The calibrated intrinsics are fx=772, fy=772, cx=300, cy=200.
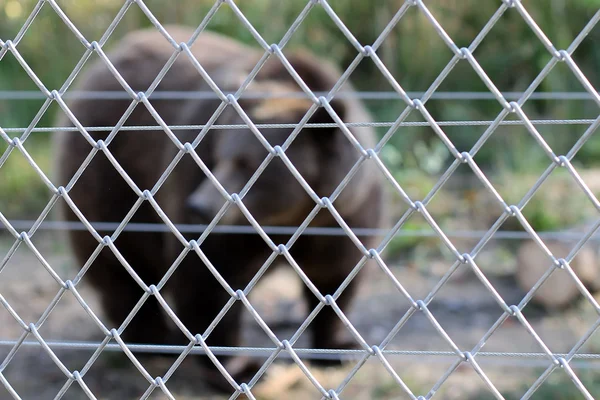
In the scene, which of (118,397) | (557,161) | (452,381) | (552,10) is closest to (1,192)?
(118,397)

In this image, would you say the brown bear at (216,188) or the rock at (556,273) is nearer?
the brown bear at (216,188)

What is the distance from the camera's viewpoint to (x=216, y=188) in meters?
3.17

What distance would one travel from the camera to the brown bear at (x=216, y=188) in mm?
3375

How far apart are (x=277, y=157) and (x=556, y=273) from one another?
1588mm

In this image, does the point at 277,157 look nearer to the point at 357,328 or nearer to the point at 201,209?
the point at 201,209

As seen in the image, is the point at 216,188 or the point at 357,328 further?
the point at 357,328

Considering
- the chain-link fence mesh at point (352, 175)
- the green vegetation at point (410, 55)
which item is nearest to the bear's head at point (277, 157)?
the chain-link fence mesh at point (352, 175)

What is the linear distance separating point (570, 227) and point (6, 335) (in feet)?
10.3

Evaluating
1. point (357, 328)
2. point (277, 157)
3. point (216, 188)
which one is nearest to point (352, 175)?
point (216, 188)

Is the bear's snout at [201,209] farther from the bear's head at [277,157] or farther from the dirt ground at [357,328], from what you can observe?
the dirt ground at [357,328]

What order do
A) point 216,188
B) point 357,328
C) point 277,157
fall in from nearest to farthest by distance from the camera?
point 216,188 → point 277,157 → point 357,328

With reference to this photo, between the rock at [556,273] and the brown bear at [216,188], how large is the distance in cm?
102

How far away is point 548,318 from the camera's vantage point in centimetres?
390

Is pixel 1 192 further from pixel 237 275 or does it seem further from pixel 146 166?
pixel 237 275
